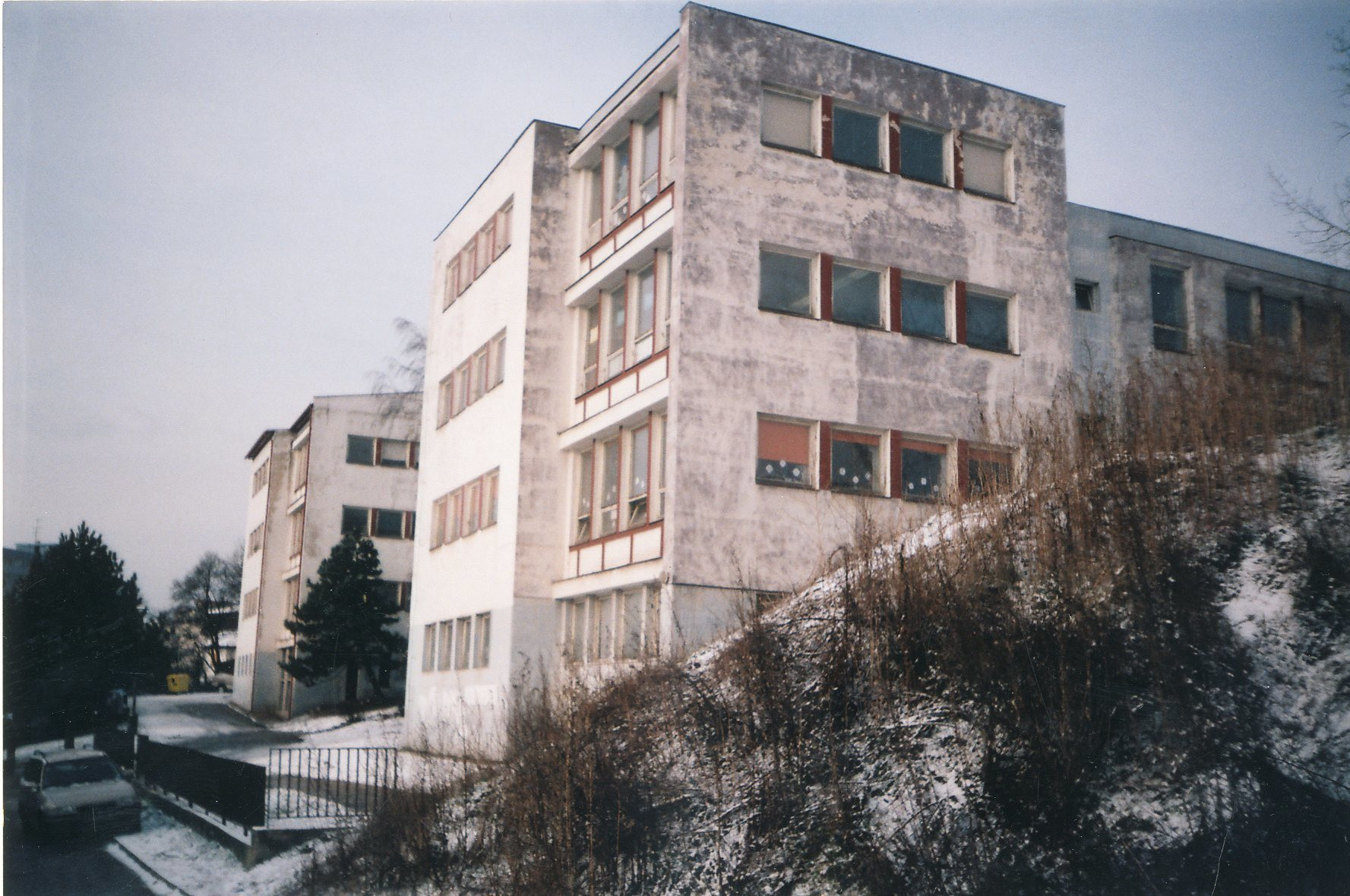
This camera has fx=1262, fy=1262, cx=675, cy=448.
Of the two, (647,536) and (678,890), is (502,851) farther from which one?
(647,536)

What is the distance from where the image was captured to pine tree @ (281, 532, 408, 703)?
1874 inches

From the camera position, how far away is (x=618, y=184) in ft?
84.0

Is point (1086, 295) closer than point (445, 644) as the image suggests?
Yes

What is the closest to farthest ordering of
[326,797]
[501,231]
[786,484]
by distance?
1. [326,797]
2. [786,484]
3. [501,231]

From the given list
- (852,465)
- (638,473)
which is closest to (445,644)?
(638,473)

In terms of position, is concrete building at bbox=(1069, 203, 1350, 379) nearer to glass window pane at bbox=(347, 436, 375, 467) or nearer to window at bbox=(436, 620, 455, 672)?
window at bbox=(436, 620, 455, 672)

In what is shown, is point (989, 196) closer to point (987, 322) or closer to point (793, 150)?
point (987, 322)

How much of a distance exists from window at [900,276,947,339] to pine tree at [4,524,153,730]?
14.5 m

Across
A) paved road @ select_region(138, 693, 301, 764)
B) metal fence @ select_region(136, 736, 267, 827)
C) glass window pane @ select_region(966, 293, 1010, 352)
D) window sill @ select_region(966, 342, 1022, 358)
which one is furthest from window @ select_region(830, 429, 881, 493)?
paved road @ select_region(138, 693, 301, 764)

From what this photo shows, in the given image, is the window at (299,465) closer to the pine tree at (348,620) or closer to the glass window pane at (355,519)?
the glass window pane at (355,519)

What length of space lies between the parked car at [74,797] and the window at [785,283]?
13706 millimetres

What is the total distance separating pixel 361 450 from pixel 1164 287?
35.0 m

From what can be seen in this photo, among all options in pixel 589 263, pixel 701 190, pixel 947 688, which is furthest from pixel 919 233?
pixel 947 688

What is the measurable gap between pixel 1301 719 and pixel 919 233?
613 inches
